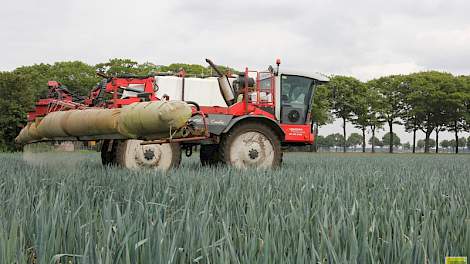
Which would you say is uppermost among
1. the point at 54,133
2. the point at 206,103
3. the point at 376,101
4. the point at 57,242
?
the point at 376,101

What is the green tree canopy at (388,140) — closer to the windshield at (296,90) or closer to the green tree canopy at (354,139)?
the green tree canopy at (354,139)

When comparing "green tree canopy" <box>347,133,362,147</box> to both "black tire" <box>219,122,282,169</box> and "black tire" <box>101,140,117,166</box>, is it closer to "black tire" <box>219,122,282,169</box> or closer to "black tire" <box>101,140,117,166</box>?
"black tire" <box>101,140,117,166</box>

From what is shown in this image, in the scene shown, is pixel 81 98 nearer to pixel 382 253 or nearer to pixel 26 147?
pixel 26 147

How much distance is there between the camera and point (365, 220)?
262 centimetres

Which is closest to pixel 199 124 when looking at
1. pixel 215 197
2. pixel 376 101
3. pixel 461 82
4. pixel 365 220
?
pixel 215 197

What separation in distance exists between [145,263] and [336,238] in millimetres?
886

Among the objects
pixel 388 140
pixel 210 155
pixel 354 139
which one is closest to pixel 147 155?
pixel 210 155

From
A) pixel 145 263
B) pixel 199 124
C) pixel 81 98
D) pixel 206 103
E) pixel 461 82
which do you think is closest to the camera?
pixel 145 263

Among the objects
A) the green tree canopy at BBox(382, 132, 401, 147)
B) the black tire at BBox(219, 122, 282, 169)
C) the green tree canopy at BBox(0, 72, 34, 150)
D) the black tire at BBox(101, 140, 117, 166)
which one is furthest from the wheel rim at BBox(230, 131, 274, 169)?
the green tree canopy at BBox(382, 132, 401, 147)

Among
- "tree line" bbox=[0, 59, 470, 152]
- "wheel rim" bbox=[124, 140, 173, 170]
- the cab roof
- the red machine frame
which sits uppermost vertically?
"tree line" bbox=[0, 59, 470, 152]

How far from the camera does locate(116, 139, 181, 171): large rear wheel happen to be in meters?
9.30

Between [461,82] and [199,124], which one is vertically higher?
[461,82]

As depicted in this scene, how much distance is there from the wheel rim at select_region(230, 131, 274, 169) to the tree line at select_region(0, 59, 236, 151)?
11.2 m

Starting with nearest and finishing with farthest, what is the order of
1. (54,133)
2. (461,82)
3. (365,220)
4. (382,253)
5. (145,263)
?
(145,263), (382,253), (365,220), (54,133), (461,82)
